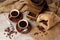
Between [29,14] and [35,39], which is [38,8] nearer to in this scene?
[29,14]

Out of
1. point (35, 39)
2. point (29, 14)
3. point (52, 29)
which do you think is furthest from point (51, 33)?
point (29, 14)

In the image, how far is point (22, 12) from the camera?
152cm

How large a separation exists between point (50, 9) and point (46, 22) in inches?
5.6

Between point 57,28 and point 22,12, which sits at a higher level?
point 22,12

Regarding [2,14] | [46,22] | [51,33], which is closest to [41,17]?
[46,22]

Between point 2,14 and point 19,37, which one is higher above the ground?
point 2,14

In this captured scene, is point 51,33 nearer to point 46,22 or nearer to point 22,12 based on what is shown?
point 46,22

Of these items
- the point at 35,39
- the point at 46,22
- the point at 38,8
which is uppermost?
the point at 38,8

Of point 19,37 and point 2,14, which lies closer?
point 19,37

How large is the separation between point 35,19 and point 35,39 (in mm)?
194

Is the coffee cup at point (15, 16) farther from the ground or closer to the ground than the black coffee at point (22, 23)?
farther from the ground

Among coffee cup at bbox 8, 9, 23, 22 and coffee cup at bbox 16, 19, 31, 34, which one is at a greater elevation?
coffee cup at bbox 8, 9, 23, 22

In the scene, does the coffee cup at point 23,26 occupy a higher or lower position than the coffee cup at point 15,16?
lower

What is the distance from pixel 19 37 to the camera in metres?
1.39
